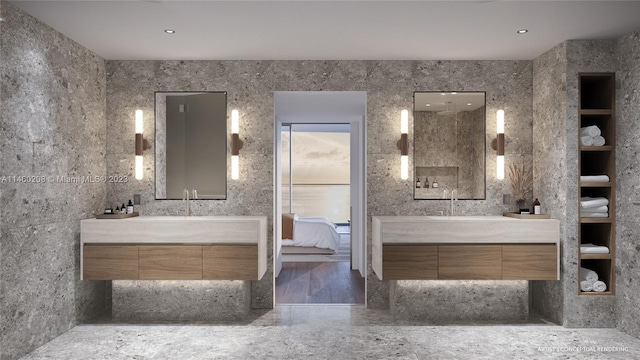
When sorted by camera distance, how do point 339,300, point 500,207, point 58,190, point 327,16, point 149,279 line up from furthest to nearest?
point 339,300
point 500,207
point 149,279
point 58,190
point 327,16

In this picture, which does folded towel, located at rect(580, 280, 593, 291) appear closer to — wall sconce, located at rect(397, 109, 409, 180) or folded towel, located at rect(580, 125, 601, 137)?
folded towel, located at rect(580, 125, 601, 137)

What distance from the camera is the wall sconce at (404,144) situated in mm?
4508

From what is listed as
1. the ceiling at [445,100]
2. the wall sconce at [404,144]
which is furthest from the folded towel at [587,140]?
the wall sconce at [404,144]

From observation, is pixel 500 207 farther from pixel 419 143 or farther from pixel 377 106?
pixel 377 106

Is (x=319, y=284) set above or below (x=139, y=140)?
below

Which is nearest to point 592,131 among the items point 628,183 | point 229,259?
point 628,183

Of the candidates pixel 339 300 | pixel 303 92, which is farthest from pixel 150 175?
pixel 339 300

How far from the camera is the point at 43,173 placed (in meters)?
3.57

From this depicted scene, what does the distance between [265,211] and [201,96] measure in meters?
1.28

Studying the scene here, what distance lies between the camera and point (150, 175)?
462 centimetres

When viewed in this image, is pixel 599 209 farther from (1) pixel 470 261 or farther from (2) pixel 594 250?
(1) pixel 470 261

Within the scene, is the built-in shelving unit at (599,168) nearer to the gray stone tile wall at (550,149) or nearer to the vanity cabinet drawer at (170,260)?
the gray stone tile wall at (550,149)

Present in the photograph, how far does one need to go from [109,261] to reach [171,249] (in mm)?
539

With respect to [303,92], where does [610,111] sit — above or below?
below
